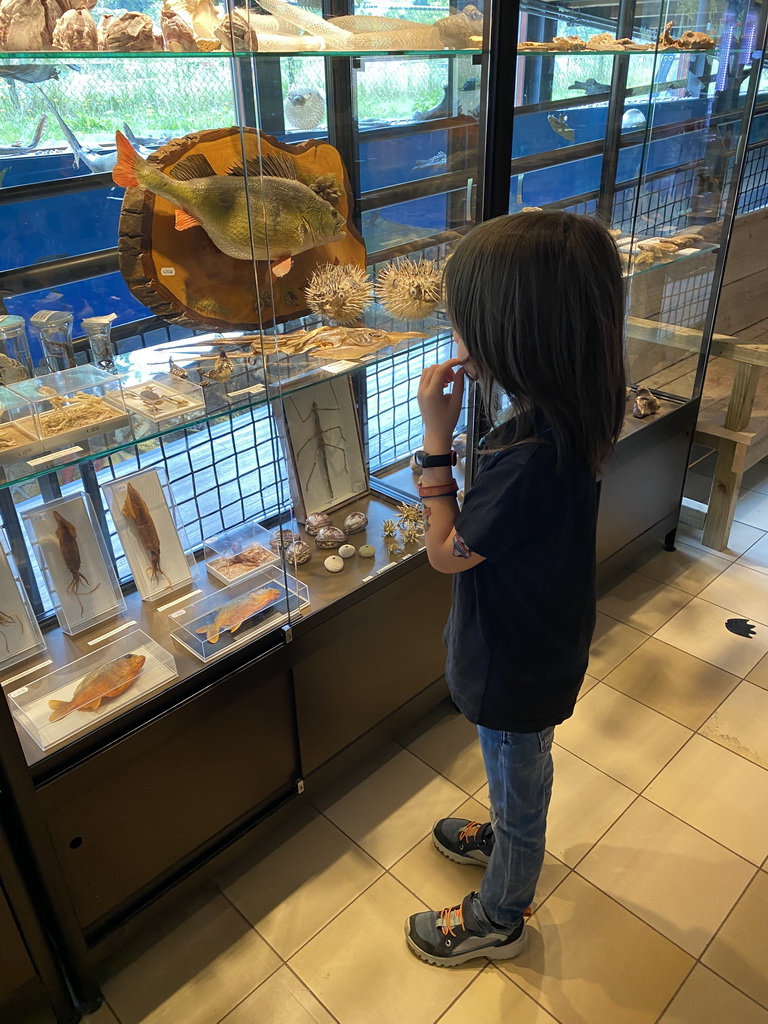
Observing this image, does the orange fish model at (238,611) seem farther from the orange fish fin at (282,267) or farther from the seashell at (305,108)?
the seashell at (305,108)

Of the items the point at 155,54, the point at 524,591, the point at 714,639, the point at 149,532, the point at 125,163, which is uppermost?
the point at 155,54

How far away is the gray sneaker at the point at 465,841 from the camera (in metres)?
1.91

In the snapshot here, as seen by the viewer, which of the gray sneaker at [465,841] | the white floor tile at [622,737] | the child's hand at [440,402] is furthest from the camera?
the white floor tile at [622,737]

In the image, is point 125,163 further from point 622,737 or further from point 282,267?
point 622,737

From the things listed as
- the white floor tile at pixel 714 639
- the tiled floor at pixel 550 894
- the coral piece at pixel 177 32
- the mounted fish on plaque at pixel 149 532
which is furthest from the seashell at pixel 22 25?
the white floor tile at pixel 714 639

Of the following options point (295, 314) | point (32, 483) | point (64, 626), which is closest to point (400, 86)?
point (295, 314)

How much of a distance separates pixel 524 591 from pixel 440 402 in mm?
354

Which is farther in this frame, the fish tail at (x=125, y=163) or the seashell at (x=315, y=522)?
the seashell at (x=315, y=522)

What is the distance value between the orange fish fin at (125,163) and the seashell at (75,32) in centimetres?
17

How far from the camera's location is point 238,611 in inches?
69.2

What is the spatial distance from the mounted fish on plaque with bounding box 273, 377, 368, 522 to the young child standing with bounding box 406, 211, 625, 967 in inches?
28.5

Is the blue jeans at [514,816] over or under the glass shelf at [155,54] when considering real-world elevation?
under

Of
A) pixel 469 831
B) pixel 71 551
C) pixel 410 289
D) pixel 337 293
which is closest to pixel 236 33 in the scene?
pixel 337 293

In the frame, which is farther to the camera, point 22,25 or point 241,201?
point 241,201
